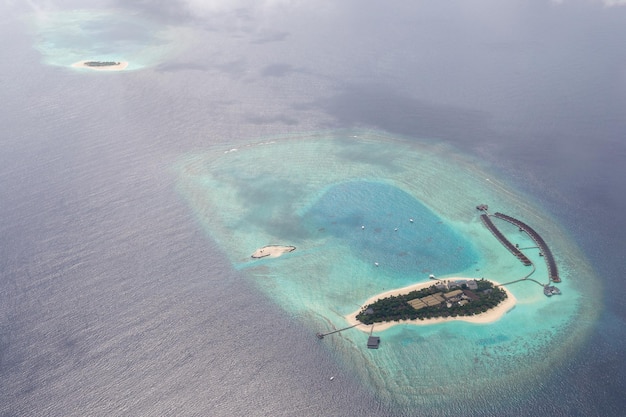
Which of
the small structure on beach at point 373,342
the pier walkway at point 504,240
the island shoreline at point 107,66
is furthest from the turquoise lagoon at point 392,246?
the island shoreline at point 107,66

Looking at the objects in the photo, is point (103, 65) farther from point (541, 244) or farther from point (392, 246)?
point (541, 244)

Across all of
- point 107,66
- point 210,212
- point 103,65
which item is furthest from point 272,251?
point 103,65

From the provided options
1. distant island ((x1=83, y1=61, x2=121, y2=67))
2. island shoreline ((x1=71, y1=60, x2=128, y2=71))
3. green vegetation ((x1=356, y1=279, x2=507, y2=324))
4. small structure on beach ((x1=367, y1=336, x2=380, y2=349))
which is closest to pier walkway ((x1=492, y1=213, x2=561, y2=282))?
green vegetation ((x1=356, y1=279, x2=507, y2=324))

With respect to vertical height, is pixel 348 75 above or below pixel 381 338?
above

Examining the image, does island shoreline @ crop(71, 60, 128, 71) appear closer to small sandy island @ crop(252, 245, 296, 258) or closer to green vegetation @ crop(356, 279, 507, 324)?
small sandy island @ crop(252, 245, 296, 258)

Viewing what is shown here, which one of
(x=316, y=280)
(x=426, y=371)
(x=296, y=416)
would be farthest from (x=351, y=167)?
(x=296, y=416)

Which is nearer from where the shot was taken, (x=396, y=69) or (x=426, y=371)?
(x=426, y=371)

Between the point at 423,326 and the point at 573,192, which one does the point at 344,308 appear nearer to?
the point at 423,326
